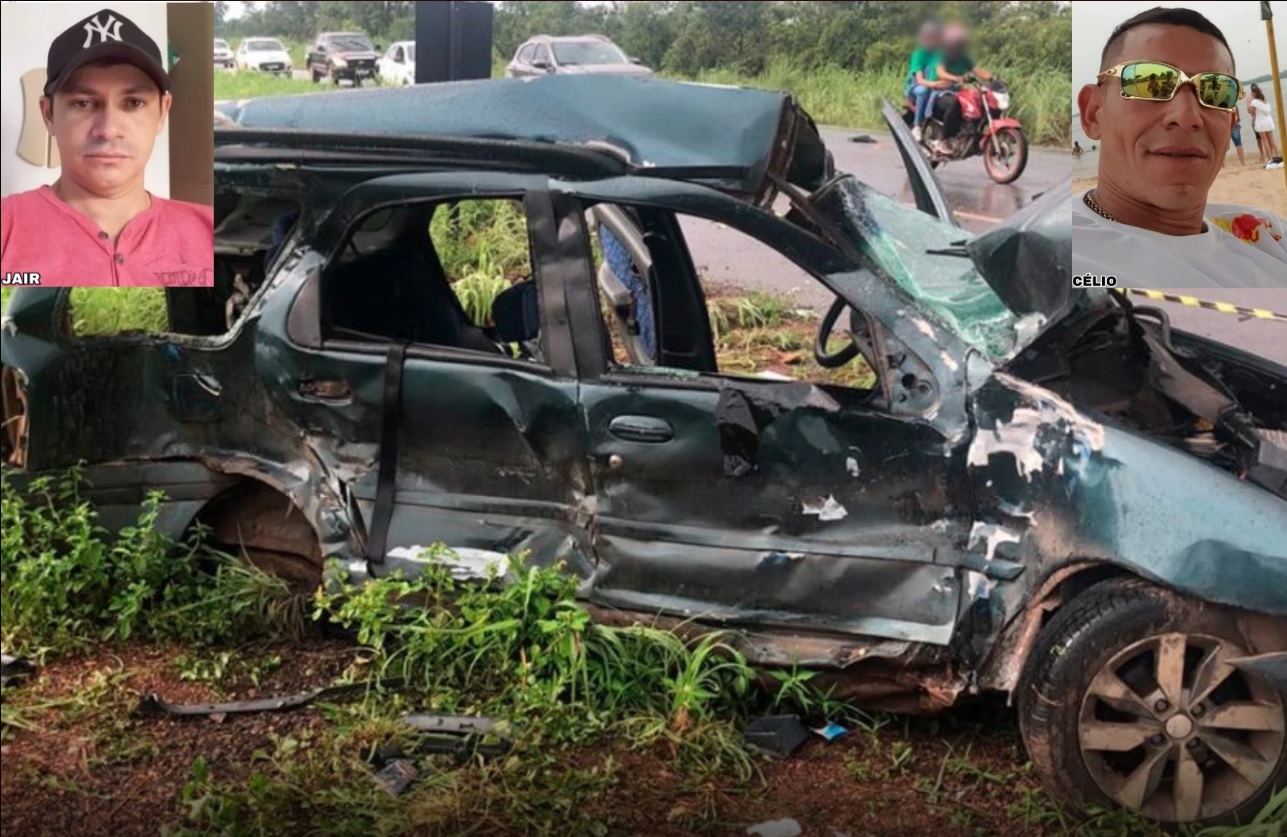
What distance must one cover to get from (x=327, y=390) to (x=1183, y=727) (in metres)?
2.21

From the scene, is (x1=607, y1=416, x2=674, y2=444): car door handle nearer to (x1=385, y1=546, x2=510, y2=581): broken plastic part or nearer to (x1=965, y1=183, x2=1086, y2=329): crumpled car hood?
(x1=385, y1=546, x2=510, y2=581): broken plastic part

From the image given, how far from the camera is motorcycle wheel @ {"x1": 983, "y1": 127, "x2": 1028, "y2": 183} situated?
2977 mm

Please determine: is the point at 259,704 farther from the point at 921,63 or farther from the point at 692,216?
the point at 921,63

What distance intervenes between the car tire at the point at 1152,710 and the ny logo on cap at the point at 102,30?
2413mm

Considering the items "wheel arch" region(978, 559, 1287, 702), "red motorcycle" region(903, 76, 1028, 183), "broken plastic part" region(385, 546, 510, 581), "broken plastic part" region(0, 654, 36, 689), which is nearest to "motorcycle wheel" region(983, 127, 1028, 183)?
"red motorcycle" region(903, 76, 1028, 183)

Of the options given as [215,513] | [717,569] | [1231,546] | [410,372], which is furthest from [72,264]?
[1231,546]

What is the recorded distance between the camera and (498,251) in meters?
3.63

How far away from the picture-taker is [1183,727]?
9.24 ft

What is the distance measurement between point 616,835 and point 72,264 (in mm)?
1739

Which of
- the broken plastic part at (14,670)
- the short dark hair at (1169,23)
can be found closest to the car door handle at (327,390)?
the broken plastic part at (14,670)

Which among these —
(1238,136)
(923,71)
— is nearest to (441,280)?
(923,71)

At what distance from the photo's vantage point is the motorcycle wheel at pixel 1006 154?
2977 mm

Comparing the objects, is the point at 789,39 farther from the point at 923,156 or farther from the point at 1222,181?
the point at 1222,181

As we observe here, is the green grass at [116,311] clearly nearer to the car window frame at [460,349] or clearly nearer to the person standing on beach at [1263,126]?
the car window frame at [460,349]
